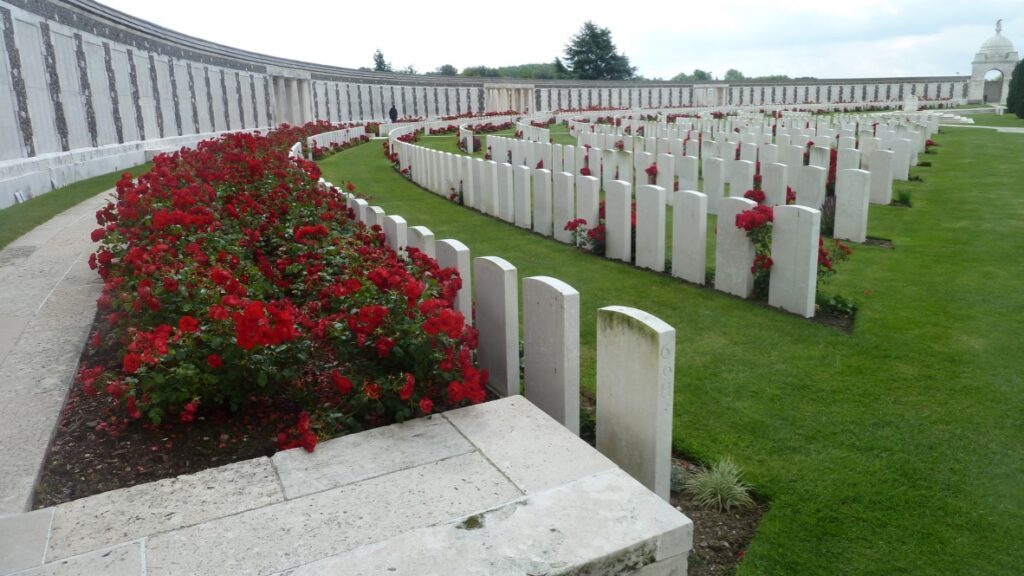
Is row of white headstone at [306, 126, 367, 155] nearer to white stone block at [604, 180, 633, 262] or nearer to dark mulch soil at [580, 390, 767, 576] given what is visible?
white stone block at [604, 180, 633, 262]

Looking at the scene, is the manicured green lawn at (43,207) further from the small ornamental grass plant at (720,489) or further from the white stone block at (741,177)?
the white stone block at (741,177)

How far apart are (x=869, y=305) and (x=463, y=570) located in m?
4.68

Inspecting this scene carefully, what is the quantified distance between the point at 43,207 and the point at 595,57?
68015 millimetres

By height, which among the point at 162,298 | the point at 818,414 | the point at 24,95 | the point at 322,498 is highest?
the point at 24,95

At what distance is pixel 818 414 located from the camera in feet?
12.7

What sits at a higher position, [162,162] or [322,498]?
[162,162]

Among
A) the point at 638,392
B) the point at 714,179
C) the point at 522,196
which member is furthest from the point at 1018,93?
the point at 638,392

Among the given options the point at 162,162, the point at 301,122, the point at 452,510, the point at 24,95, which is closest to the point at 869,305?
the point at 452,510

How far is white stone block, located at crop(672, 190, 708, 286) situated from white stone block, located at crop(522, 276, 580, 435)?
325 centimetres

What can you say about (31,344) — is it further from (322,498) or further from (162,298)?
(322,498)

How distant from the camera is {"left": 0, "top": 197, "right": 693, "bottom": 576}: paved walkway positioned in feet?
7.19

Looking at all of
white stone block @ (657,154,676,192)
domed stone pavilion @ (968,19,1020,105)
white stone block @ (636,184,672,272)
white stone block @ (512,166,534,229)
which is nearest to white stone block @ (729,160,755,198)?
white stone block @ (657,154,676,192)

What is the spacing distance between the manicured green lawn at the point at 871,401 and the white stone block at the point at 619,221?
0.21 meters

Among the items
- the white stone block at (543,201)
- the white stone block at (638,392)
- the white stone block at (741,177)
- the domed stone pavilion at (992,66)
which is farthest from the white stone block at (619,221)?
the domed stone pavilion at (992,66)
